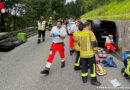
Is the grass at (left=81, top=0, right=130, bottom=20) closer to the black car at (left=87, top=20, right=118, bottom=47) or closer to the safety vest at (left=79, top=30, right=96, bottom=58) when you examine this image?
the black car at (left=87, top=20, right=118, bottom=47)

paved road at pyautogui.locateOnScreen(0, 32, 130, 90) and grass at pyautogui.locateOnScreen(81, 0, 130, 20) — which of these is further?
grass at pyautogui.locateOnScreen(81, 0, 130, 20)

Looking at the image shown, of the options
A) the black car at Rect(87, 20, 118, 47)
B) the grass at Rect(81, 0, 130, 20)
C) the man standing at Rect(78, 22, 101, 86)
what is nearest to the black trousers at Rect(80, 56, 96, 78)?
the man standing at Rect(78, 22, 101, 86)

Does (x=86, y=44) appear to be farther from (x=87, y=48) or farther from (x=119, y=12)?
(x=119, y=12)

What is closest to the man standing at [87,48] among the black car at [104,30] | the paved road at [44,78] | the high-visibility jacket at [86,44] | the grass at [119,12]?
the high-visibility jacket at [86,44]

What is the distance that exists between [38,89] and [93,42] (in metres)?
2.07

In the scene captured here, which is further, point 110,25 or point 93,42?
point 110,25

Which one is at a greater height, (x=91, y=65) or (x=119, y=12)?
(x=119, y=12)

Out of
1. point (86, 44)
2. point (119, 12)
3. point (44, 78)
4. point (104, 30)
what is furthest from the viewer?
point (119, 12)

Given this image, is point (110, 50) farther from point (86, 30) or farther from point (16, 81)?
point (16, 81)

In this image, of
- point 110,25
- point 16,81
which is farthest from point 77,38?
point 110,25

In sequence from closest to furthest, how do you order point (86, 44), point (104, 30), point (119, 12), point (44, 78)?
point (86, 44) → point (44, 78) → point (104, 30) → point (119, 12)

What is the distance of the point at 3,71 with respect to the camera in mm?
5617

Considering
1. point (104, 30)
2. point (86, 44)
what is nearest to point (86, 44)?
point (86, 44)

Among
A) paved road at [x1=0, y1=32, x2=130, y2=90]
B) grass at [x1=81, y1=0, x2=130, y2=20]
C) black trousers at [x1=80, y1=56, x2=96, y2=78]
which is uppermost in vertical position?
grass at [x1=81, y1=0, x2=130, y2=20]
